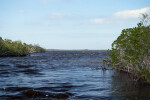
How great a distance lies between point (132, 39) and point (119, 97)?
7.49 meters

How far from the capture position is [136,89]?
19.3 metres

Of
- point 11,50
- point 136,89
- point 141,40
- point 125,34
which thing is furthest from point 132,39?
point 11,50

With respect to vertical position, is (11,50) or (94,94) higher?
(11,50)

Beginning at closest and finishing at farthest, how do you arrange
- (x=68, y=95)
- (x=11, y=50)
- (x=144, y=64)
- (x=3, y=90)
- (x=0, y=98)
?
(x=0, y=98), (x=68, y=95), (x=3, y=90), (x=144, y=64), (x=11, y=50)

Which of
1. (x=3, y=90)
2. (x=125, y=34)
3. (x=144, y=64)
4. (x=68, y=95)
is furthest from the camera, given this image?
(x=125, y=34)

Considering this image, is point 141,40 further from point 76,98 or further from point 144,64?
point 76,98

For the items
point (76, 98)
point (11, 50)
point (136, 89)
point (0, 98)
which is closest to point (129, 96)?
point (136, 89)

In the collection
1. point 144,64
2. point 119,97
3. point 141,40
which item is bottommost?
point 119,97

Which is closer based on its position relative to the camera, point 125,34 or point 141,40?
point 141,40

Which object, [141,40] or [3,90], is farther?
[141,40]

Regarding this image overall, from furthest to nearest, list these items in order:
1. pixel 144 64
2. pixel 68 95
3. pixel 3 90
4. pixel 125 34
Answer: pixel 125 34
pixel 144 64
pixel 3 90
pixel 68 95

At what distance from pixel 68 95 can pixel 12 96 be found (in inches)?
197

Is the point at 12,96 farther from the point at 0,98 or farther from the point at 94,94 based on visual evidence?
the point at 94,94

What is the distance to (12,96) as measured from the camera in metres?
16.7
